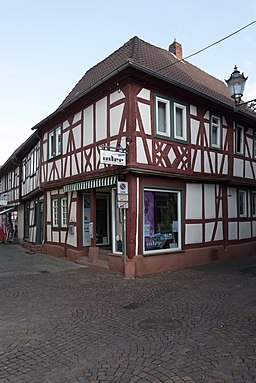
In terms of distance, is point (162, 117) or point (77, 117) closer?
point (162, 117)

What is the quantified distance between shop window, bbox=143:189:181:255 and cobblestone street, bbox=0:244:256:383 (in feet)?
4.46

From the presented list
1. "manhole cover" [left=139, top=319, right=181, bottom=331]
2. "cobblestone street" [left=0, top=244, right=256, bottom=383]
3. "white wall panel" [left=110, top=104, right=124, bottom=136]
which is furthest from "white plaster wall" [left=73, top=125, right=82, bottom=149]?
"manhole cover" [left=139, top=319, right=181, bottom=331]

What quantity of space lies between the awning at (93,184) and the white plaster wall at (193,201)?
292 cm

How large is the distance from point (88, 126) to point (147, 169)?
10.7ft

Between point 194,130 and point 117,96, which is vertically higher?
point 117,96

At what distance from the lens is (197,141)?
487 inches

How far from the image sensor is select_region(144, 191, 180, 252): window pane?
418 inches

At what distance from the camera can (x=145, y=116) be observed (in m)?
10.4

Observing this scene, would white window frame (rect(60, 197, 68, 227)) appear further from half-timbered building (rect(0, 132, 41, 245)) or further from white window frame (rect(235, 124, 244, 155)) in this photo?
white window frame (rect(235, 124, 244, 155))

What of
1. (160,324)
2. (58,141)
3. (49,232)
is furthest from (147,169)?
(49,232)

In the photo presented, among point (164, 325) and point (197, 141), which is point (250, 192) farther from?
point (164, 325)

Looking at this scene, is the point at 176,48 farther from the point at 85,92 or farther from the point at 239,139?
the point at 85,92

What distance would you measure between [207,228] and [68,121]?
6814 mm

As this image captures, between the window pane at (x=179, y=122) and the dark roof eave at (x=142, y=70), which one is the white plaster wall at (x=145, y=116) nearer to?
the dark roof eave at (x=142, y=70)
